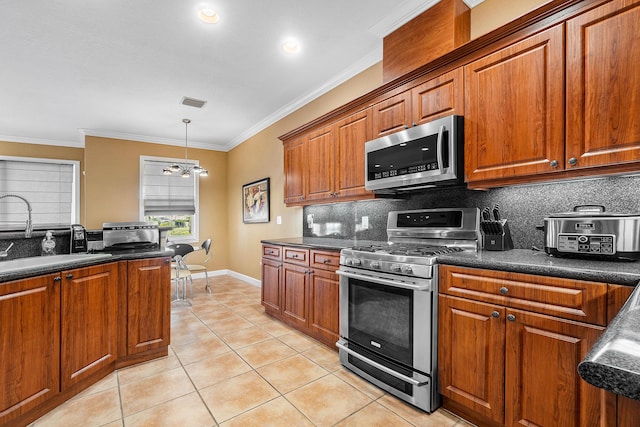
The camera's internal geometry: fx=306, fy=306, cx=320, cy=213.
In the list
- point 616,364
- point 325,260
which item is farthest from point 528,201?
point 616,364

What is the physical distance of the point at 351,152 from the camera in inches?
115

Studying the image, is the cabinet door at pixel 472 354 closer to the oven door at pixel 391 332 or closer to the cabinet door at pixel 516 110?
the oven door at pixel 391 332

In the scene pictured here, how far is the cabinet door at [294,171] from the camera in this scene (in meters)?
3.59

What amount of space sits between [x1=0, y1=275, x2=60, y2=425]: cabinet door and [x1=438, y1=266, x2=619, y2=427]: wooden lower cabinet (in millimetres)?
Answer: 2329

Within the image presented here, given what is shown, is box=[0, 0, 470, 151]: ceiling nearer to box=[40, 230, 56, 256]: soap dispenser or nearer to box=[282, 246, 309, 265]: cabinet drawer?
box=[40, 230, 56, 256]: soap dispenser

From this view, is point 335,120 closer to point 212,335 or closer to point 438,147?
point 438,147

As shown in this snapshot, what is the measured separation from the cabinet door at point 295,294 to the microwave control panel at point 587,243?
196cm

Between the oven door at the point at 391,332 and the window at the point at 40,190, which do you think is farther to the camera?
the window at the point at 40,190

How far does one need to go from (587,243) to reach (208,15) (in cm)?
299

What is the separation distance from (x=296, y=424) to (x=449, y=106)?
2241 mm

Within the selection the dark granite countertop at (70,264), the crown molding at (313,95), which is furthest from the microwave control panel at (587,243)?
the dark granite countertop at (70,264)

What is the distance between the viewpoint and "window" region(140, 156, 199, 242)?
5.71 meters

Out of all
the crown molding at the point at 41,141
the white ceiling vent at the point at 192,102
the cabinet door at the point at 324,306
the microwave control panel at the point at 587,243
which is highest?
the white ceiling vent at the point at 192,102

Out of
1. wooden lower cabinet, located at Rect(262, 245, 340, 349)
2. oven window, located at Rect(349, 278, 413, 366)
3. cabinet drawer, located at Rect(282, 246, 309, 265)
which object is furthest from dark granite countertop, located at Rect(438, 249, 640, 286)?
cabinet drawer, located at Rect(282, 246, 309, 265)
